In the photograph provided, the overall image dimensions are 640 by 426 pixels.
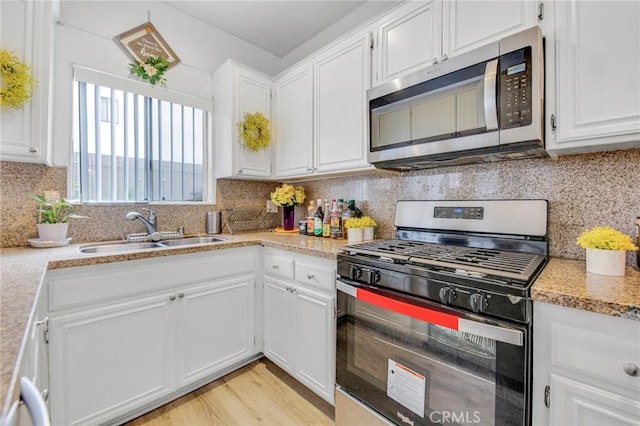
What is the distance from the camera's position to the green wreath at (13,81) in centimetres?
133

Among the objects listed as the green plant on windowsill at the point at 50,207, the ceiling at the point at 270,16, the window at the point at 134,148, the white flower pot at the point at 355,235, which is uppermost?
the ceiling at the point at 270,16

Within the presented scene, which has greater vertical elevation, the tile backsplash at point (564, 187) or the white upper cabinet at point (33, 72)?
the white upper cabinet at point (33, 72)

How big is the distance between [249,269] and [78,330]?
93 cm

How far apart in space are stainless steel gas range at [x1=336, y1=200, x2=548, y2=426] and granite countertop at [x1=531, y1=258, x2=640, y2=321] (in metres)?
0.05

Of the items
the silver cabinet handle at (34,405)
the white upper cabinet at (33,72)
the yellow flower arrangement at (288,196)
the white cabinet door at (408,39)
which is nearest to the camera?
the silver cabinet handle at (34,405)

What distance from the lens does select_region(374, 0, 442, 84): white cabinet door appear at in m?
1.49

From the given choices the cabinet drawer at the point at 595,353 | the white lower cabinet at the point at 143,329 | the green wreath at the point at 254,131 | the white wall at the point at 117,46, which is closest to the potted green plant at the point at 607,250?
the cabinet drawer at the point at 595,353

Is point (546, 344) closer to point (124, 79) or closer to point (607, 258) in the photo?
point (607, 258)

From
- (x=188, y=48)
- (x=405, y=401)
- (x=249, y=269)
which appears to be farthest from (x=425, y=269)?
(x=188, y=48)

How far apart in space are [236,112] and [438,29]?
1545 mm

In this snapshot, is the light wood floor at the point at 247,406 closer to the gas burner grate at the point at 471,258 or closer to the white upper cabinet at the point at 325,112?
the gas burner grate at the point at 471,258

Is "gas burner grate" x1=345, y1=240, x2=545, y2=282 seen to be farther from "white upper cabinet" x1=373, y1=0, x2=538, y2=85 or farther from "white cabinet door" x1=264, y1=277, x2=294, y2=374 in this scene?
"white upper cabinet" x1=373, y1=0, x2=538, y2=85

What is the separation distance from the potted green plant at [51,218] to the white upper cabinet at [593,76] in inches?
98.1

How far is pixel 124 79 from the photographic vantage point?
2.03 m
